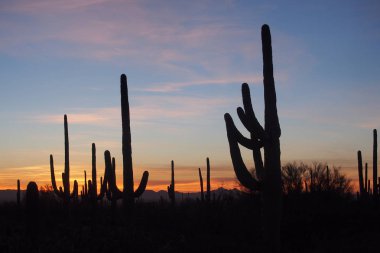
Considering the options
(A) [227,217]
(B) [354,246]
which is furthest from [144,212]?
(B) [354,246]

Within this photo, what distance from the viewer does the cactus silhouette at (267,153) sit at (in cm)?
1126

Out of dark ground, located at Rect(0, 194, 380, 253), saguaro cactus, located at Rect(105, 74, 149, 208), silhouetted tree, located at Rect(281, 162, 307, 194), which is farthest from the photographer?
silhouetted tree, located at Rect(281, 162, 307, 194)

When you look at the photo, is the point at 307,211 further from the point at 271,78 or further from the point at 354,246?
the point at 271,78

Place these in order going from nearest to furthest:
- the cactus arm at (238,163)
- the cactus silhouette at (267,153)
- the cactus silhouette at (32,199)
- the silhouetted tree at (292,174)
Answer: the cactus silhouette at (32,199) < the cactus arm at (238,163) < the cactus silhouette at (267,153) < the silhouetted tree at (292,174)

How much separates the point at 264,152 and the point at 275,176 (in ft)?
1.81

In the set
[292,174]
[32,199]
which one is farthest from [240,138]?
[292,174]

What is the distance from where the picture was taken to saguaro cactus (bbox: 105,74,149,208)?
1712 cm

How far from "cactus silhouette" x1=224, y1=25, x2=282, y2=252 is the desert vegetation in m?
0.02

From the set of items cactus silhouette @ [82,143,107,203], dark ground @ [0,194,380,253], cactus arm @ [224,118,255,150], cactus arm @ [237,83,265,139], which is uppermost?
cactus arm @ [237,83,265,139]

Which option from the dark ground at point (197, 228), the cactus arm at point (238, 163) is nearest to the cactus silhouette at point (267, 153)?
the cactus arm at point (238, 163)

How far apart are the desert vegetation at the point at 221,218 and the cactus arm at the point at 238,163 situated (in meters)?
0.02

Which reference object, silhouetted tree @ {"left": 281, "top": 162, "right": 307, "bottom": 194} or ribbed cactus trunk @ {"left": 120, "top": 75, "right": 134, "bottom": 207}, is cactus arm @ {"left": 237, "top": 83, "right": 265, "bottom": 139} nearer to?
ribbed cactus trunk @ {"left": 120, "top": 75, "right": 134, "bottom": 207}

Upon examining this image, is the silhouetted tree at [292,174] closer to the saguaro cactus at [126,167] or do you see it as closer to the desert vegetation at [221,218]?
the desert vegetation at [221,218]

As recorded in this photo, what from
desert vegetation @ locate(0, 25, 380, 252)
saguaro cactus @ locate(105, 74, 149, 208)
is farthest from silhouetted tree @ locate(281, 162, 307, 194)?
saguaro cactus @ locate(105, 74, 149, 208)
